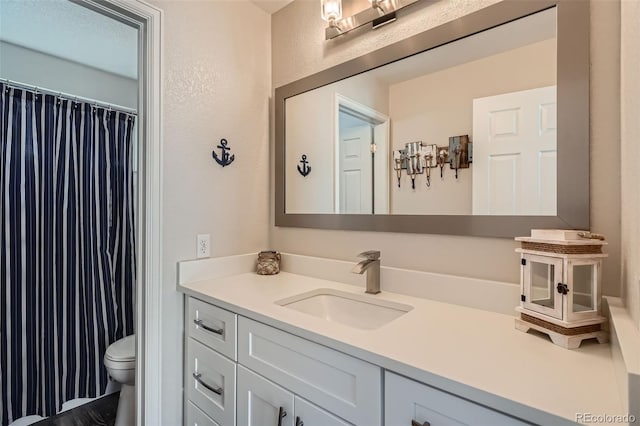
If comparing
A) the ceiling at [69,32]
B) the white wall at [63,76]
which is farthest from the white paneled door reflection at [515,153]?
the white wall at [63,76]

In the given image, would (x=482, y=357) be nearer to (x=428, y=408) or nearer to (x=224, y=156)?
(x=428, y=408)

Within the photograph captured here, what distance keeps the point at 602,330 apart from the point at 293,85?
1.64m

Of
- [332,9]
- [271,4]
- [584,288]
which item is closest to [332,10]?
[332,9]

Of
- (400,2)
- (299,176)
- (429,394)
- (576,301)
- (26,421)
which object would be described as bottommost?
(26,421)

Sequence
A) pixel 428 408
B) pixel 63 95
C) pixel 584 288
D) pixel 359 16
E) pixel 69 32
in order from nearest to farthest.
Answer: pixel 428 408, pixel 584 288, pixel 359 16, pixel 69 32, pixel 63 95

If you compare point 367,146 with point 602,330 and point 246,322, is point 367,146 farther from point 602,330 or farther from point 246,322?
point 602,330

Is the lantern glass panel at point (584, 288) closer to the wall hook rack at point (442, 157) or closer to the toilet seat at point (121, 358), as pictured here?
the wall hook rack at point (442, 157)

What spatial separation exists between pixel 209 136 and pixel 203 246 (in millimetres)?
551

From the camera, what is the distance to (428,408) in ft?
2.29

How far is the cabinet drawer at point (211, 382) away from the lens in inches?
46.5

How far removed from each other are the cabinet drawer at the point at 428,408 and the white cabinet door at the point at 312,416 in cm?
16

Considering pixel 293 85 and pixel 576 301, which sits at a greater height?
pixel 293 85

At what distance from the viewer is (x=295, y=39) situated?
175 centimetres

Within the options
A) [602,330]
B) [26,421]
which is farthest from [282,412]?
[26,421]
